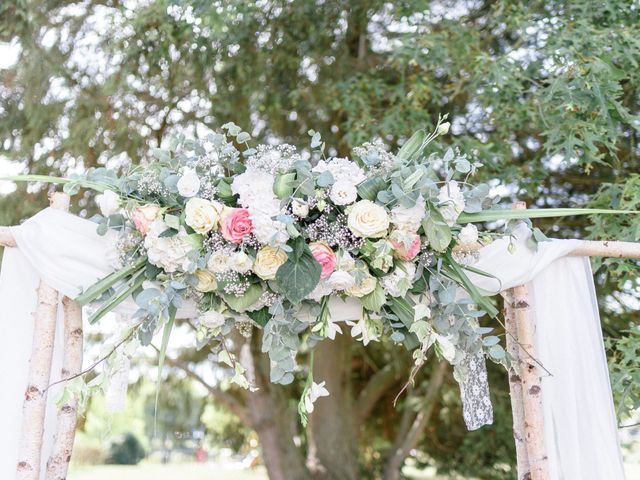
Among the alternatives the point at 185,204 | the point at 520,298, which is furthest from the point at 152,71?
the point at 520,298

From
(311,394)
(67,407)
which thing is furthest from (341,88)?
(67,407)

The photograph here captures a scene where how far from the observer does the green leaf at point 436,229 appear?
229cm

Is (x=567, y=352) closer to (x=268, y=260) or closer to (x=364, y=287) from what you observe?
(x=364, y=287)

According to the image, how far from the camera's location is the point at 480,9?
5.25 meters

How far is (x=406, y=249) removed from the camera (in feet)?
7.64

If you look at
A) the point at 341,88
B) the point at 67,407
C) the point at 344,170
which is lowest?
the point at 67,407

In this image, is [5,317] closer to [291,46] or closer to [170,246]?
[170,246]

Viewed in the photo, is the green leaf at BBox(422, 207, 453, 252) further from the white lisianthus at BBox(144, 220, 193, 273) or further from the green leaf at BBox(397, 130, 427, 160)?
the white lisianthus at BBox(144, 220, 193, 273)

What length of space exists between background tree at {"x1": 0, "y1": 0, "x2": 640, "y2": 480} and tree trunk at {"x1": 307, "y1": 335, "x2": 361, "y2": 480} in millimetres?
21

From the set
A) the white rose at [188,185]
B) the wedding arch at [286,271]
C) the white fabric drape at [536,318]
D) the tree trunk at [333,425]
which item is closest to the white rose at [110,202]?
the wedding arch at [286,271]

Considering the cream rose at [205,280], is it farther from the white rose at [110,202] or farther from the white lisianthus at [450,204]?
the white lisianthus at [450,204]

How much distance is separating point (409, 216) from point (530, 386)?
88 cm

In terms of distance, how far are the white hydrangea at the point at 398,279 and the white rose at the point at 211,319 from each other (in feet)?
1.94

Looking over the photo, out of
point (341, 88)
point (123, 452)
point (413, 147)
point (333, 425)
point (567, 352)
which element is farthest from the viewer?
point (123, 452)
